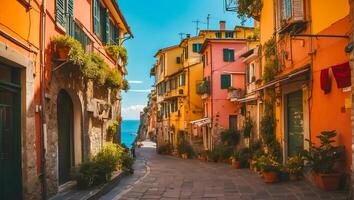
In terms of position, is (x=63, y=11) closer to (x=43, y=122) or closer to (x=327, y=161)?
(x=43, y=122)

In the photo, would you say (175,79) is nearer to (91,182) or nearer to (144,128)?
(91,182)

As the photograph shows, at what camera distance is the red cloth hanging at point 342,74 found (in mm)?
9013

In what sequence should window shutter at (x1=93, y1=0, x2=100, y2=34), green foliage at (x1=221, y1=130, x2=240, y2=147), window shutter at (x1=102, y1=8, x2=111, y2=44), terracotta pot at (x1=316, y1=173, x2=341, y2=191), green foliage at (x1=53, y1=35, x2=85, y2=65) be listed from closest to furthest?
1. terracotta pot at (x1=316, y1=173, x2=341, y2=191)
2. green foliage at (x1=53, y1=35, x2=85, y2=65)
3. window shutter at (x1=93, y1=0, x2=100, y2=34)
4. window shutter at (x1=102, y1=8, x2=111, y2=44)
5. green foliage at (x1=221, y1=130, x2=240, y2=147)

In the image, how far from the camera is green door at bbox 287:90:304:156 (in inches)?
514

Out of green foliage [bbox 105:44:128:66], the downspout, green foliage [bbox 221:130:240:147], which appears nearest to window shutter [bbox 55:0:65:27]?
the downspout

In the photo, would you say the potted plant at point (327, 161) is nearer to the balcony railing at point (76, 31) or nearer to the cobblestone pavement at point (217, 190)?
the cobblestone pavement at point (217, 190)

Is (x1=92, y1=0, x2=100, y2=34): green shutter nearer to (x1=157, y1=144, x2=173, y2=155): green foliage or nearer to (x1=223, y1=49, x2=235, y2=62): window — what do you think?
(x1=223, y1=49, x2=235, y2=62): window

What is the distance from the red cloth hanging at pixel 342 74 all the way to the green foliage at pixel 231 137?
21651mm

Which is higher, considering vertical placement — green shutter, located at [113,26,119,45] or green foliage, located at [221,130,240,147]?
green shutter, located at [113,26,119,45]

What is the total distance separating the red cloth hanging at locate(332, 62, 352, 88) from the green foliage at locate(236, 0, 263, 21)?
6967mm

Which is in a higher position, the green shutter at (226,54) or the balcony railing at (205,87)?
the green shutter at (226,54)

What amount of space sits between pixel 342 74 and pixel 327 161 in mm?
2033

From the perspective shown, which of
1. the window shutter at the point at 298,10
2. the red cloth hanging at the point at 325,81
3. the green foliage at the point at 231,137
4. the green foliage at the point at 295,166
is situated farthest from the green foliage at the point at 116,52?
the green foliage at the point at 231,137

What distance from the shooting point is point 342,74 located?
914cm
